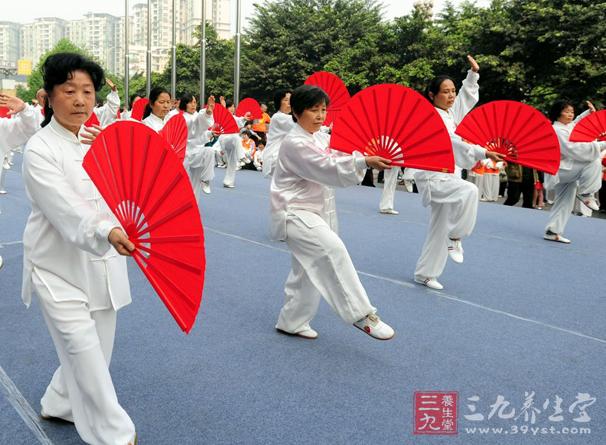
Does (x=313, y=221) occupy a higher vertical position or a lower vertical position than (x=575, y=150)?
lower

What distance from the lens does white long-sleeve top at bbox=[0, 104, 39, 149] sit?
175 inches

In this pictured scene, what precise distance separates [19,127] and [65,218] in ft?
9.37

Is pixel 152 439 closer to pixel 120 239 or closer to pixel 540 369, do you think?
pixel 120 239

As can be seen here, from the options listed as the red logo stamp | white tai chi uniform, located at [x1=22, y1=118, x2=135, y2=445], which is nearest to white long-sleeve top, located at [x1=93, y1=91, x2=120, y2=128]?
white tai chi uniform, located at [x1=22, y1=118, x2=135, y2=445]

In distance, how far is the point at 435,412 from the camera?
116 inches

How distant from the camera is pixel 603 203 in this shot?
36.1 feet

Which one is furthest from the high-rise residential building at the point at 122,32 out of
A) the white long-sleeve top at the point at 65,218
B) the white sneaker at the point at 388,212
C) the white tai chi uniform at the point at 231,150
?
the white long-sleeve top at the point at 65,218

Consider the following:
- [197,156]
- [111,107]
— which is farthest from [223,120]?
[111,107]

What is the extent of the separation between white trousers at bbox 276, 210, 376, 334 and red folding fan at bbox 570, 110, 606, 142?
15.7ft

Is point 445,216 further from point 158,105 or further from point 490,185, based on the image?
point 490,185

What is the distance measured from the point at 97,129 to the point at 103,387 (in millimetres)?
1086

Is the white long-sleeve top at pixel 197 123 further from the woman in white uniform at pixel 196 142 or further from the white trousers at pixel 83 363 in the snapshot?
the white trousers at pixel 83 363

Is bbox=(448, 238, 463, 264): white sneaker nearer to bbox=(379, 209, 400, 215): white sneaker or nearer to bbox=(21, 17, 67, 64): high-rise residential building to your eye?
bbox=(379, 209, 400, 215): white sneaker

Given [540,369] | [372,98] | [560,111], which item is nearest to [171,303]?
[372,98]
